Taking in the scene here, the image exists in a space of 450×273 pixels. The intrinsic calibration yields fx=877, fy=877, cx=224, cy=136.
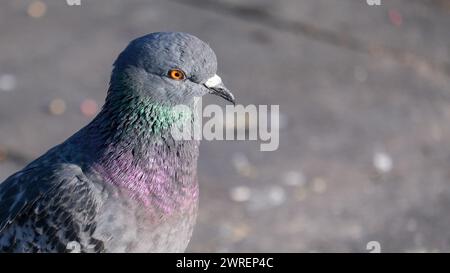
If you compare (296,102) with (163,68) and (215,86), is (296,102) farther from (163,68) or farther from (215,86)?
(163,68)

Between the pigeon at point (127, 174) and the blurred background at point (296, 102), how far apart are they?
216cm

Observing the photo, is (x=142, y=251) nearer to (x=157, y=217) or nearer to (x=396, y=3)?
(x=157, y=217)

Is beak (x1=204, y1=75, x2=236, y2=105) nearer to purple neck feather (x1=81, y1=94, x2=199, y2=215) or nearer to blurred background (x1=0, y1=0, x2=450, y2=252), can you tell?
purple neck feather (x1=81, y1=94, x2=199, y2=215)

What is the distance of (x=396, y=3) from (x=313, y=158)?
325cm

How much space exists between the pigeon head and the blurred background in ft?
7.63

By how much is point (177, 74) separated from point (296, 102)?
4.04 m

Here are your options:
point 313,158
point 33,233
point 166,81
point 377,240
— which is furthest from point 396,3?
point 33,233

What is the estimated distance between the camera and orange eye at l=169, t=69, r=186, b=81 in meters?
4.79

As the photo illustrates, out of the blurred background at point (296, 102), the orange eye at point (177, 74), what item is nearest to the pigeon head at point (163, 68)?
the orange eye at point (177, 74)

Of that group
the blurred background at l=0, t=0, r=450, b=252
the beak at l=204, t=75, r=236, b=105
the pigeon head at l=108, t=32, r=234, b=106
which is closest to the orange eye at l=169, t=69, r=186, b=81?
the pigeon head at l=108, t=32, r=234, b=106

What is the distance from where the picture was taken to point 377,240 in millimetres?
7156

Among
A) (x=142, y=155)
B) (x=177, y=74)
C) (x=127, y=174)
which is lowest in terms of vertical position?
(x=127, y=174)

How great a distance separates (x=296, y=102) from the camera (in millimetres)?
8734

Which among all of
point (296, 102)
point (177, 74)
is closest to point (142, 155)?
point (177, 74)
